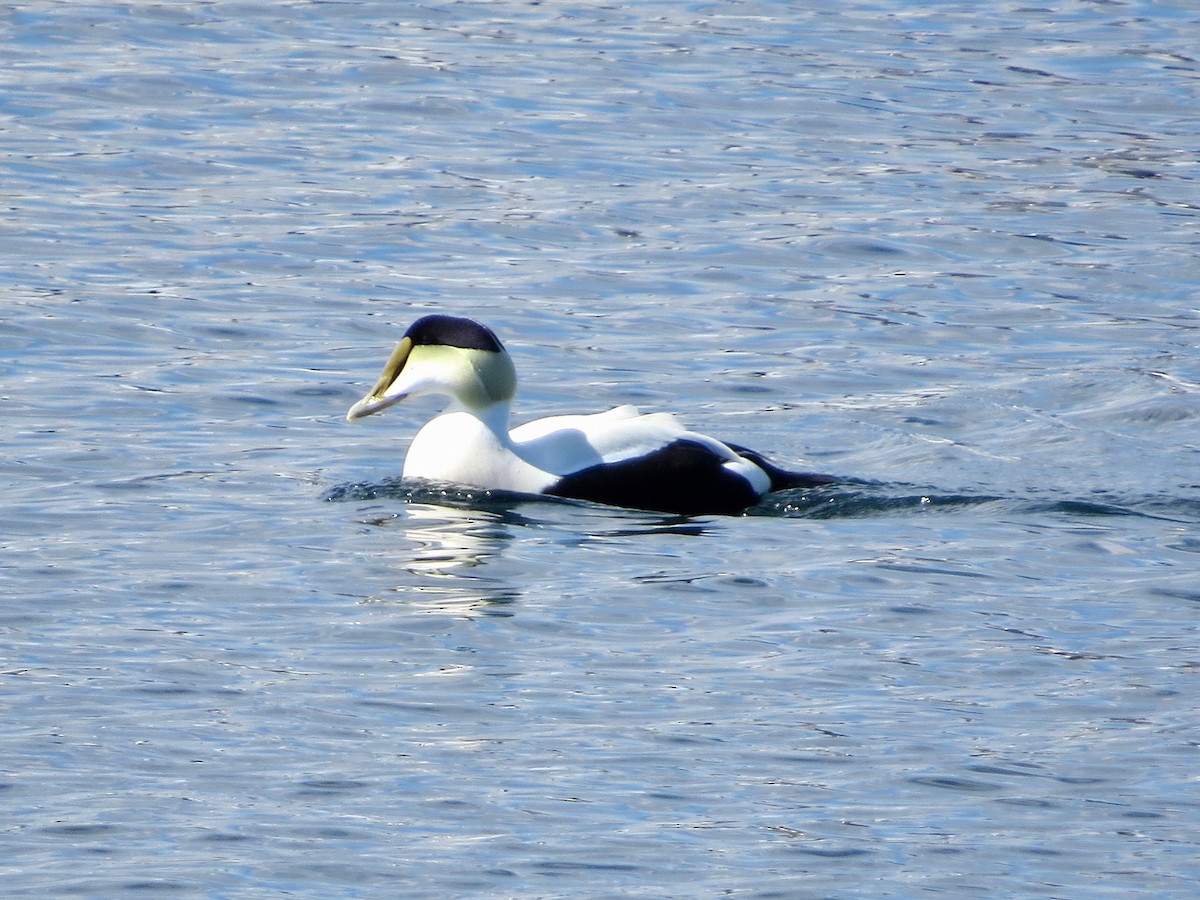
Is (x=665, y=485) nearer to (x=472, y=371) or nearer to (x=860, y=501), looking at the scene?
(x=860, y=501)

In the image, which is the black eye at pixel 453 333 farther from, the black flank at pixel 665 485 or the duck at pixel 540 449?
the black flank at pixel 665 485

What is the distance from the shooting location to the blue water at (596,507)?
605 centimetres

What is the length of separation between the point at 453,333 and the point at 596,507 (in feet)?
3.01

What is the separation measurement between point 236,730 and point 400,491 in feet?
9.95

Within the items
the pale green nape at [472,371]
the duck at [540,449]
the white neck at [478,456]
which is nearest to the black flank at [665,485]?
the duck at [540,449]

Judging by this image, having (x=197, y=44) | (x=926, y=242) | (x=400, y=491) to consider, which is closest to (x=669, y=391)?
(x=400, y=491)

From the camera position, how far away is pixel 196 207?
1467 cm

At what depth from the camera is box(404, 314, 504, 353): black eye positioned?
959 cm

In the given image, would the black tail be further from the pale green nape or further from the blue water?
the pale green nape

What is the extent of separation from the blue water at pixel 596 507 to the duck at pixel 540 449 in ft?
0.44

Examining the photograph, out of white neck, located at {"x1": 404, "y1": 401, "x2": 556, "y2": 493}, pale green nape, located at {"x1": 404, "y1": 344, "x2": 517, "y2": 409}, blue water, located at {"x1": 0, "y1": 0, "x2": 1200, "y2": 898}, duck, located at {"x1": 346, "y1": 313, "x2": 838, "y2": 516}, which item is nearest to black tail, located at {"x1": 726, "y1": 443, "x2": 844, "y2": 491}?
duck, located at {"x1": 346, "y1": 313, "x2": 838, "y2": 516}

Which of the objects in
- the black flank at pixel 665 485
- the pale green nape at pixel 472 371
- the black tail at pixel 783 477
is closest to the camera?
the black flank at pixel 665 485

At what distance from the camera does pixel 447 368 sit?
31.4ft

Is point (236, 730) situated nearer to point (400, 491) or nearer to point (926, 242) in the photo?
point (400, 491)
